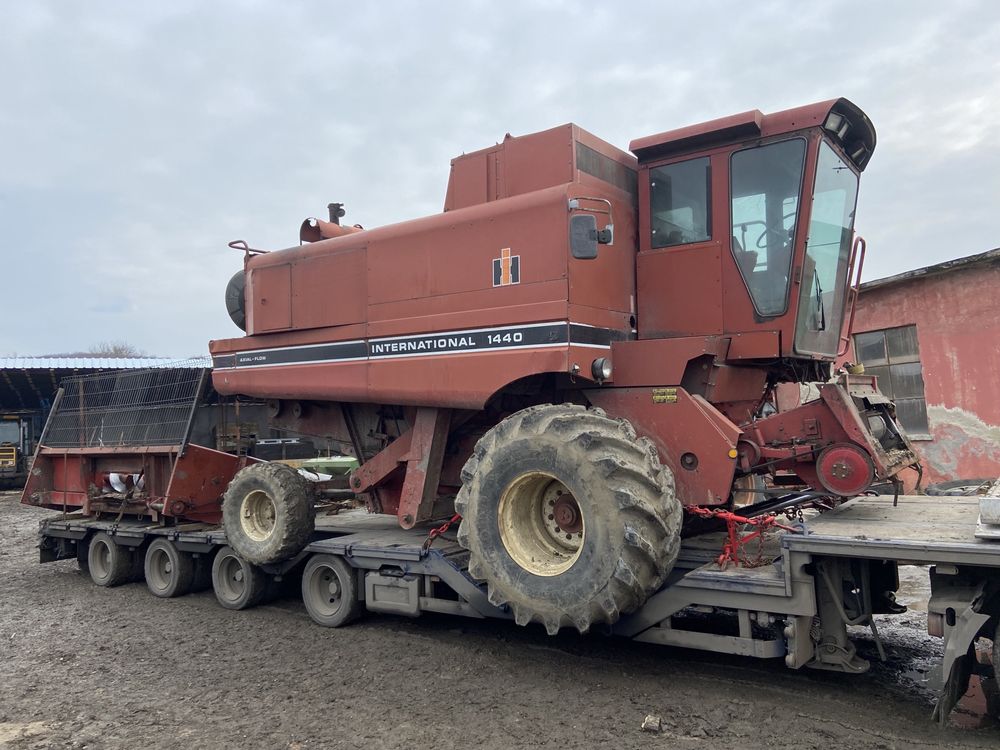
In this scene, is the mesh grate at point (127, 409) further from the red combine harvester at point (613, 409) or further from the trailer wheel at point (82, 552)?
the red combine harvester at point (613, 409)

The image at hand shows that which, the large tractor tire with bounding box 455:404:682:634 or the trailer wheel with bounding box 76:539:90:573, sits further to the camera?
the trailer wheel with bounding box 76:539:90:573

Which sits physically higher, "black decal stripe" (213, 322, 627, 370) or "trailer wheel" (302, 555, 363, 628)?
"black decal stripe" (213, 322, 627, 370)

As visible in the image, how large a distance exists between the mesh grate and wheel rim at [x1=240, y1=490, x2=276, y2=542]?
4.74 feet

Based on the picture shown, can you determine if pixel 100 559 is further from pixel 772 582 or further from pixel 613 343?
pixel 772 582

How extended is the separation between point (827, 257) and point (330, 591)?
5300mm

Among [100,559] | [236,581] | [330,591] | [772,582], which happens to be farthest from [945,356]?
[100,559]

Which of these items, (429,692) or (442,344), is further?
(442,344)

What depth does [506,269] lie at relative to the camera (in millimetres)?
6180

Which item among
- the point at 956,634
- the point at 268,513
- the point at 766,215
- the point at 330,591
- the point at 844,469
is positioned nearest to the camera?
the point at 956,634

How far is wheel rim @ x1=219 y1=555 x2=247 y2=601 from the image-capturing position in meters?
8.27

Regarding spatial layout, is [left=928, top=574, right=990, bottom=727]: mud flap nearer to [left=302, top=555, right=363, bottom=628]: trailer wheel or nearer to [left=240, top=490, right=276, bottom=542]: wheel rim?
[left=302, top=555, right=363, bottom=628]: trailer wheel

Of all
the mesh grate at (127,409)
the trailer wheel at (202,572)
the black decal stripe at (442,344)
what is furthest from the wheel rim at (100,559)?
the black decal stripe at (442,344)

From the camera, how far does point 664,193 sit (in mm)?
6363

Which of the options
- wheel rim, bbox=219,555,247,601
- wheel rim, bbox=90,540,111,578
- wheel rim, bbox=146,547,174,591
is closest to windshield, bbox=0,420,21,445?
wheel rim, bbox=90,540,111,578
